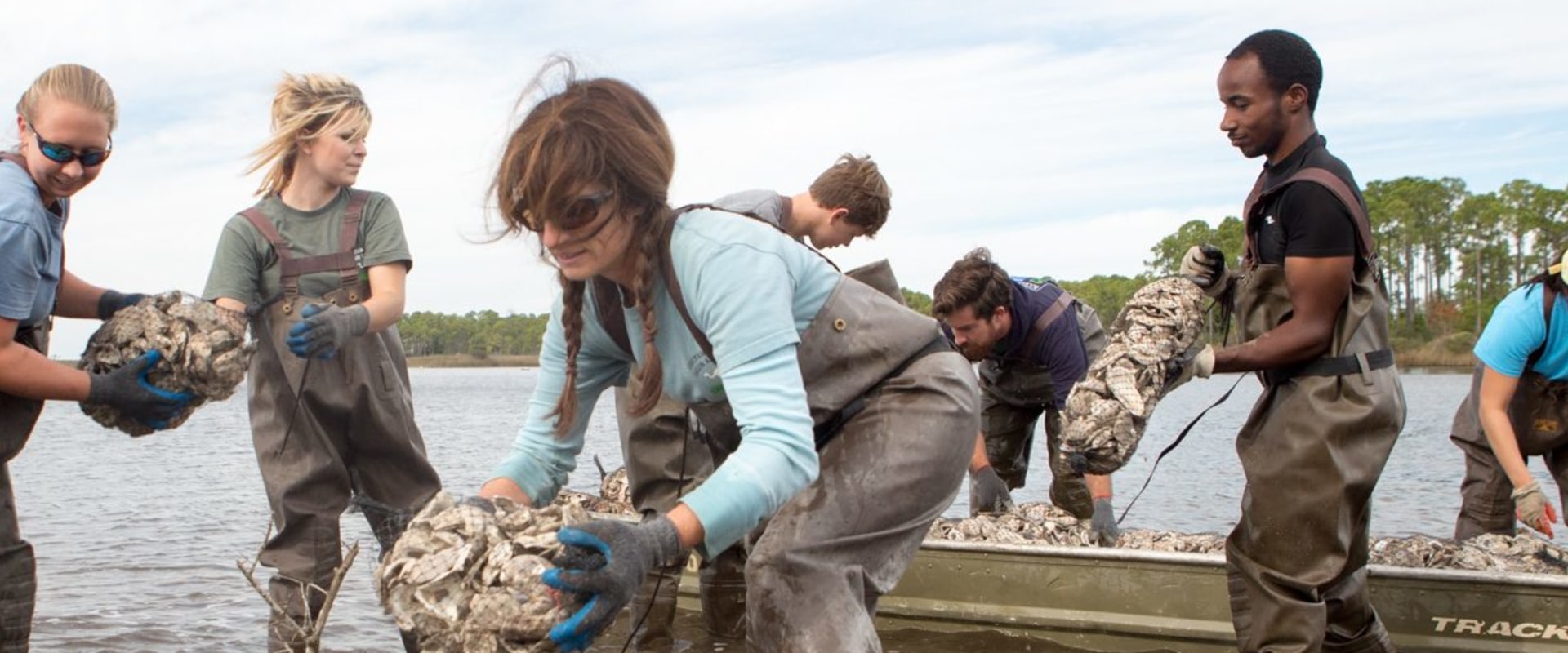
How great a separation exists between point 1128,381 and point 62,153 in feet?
12.3

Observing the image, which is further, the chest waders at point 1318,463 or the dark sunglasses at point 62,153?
the chest waders at point 1318,463

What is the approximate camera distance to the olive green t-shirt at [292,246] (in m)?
5.13

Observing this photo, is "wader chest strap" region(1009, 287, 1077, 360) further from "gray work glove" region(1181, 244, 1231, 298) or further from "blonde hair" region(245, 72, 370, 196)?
"blonde hair" region(245, 72, 370, 196)

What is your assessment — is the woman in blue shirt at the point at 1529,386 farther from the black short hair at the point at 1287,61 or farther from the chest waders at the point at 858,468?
the chest waders at the point at 858,468

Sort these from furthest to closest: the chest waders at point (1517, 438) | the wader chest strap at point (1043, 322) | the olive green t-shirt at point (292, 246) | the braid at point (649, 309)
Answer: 1. the wader chest strap at point (1043, 322)
2. the chest waders at point (1517, 438)
3. the olive green t-shirt at point (292, 246)
4. the braid at point (649, 309)

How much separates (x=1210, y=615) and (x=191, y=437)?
28492mm

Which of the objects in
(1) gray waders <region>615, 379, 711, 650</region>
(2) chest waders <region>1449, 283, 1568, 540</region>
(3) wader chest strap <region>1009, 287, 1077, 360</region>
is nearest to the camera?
(2) chest waders <region>1449, 283, 1568, 540</region>

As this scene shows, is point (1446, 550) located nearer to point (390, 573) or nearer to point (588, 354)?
point (588, 354)

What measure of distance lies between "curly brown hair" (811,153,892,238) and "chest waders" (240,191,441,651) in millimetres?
2136

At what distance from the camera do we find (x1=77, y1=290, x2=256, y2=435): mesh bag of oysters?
4691 millimetres

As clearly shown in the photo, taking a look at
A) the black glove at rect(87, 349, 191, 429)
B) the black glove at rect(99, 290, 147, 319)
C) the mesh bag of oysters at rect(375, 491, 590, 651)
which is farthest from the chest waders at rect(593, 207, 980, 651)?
the black glove at rect(99, 290, 147, 319)

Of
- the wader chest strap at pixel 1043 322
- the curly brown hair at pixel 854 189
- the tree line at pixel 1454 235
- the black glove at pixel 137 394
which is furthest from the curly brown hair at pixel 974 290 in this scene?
the tree line at pixel 1454 235

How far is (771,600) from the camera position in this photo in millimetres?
3195

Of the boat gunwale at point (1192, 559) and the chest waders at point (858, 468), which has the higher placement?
the chest waders at point (858, 468)
